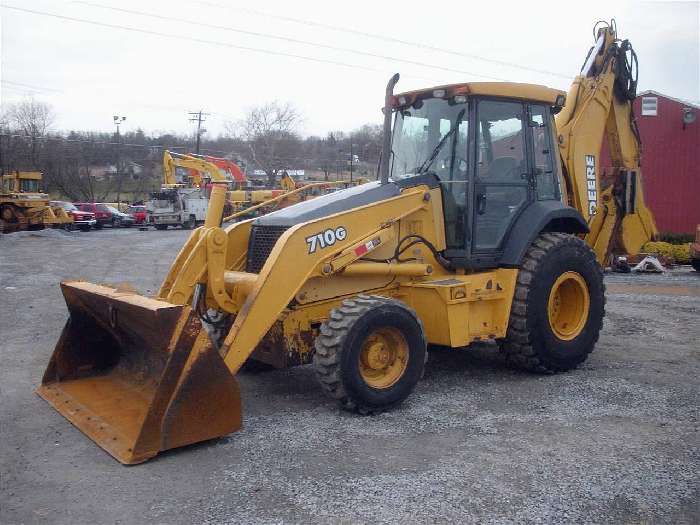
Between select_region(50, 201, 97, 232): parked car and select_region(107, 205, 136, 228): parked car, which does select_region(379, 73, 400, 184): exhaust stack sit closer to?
select_region(50, 201, 97, 232): parked car

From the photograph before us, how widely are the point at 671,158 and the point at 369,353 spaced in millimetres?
18485

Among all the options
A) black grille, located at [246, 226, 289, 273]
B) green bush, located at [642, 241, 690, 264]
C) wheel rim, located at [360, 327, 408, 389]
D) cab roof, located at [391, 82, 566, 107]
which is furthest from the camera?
green bush, located at [642, 241, 690, 264]

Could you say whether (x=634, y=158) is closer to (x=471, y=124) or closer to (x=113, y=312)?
(x=471, y=124)

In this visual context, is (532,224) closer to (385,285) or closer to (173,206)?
(385,285)

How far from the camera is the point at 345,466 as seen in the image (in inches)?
182

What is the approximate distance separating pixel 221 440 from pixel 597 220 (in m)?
5.35

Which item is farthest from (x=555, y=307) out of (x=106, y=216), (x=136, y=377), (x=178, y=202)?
(x=106, y=216)

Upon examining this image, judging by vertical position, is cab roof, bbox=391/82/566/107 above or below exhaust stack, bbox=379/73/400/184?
above

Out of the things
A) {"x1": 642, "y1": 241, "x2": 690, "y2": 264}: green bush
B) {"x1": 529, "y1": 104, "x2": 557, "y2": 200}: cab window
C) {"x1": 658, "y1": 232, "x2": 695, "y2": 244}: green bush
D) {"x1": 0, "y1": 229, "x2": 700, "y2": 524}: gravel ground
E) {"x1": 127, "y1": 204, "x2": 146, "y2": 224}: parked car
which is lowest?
{"x1": 0, "y1": 229, "x2": 700, "y2": 524}: gravel ground

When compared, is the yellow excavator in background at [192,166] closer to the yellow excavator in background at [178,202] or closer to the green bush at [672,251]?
the yellow excavator in background at [178,202]

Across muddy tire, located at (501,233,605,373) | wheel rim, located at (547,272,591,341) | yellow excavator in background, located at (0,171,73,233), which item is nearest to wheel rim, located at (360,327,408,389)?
muddy tire, located at (501,233,605,373)

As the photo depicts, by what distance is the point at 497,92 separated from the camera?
22.0ft

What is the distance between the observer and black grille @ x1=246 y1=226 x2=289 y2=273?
621cm

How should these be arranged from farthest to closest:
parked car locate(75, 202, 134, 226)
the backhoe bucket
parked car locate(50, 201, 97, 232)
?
parked car locate(75, 202, 134, 226)
parked car locate(50, 201, 97, 232)
the backhoe bucket
